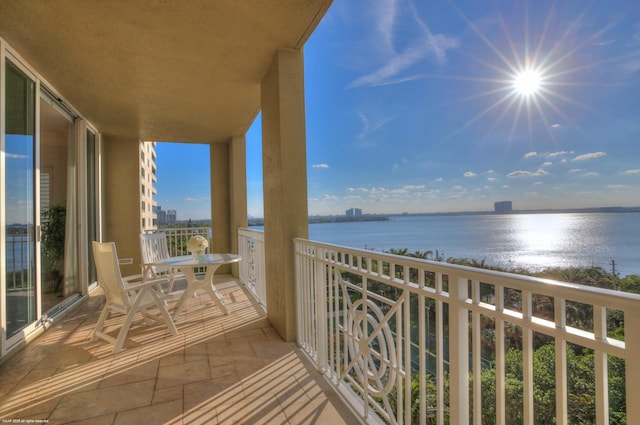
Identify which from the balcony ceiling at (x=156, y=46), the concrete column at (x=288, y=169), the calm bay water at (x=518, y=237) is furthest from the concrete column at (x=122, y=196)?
the concrete column at (x=288, y=169)

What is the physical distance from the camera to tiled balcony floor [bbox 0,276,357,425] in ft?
6.06

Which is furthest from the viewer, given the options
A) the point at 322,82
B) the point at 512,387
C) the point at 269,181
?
the point at 322,82

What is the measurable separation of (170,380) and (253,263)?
8.02ft

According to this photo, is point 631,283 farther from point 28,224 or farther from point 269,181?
point 28,224

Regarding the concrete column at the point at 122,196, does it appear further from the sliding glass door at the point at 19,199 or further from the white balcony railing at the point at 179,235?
the sliding glass door at the point at 19,199

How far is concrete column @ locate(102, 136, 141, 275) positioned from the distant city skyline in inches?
94.5

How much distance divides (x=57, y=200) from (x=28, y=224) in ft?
2.86

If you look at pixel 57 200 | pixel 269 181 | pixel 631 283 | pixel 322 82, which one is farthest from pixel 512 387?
pixel 322 82

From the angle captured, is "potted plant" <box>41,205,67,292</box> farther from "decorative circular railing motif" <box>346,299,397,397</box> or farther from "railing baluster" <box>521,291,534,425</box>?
"railing baluster" <box>521,291,534,425</box>

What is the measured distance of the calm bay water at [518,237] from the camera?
369 inches

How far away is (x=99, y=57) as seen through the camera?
116 inches

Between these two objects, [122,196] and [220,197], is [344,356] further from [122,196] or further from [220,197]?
[122,196]

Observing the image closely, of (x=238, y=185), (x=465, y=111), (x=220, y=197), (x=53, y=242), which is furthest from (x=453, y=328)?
(x=465, y=111)

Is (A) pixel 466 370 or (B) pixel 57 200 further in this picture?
(B) pixel 57 200
